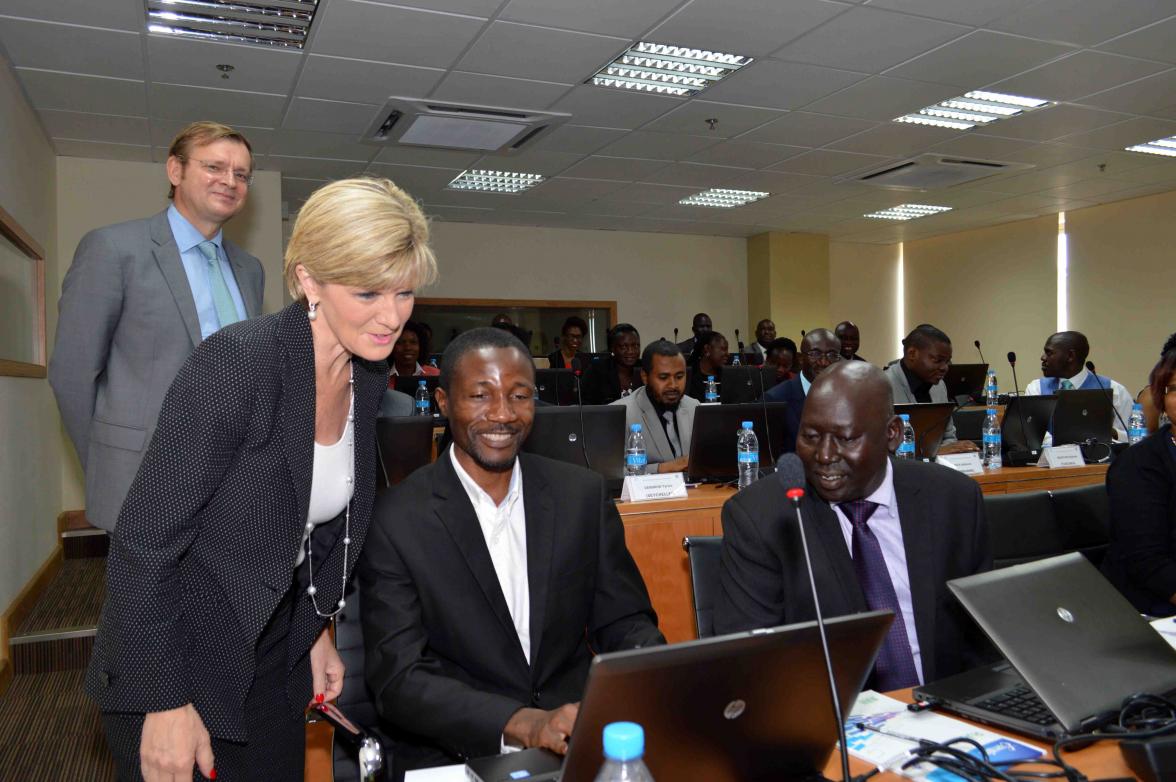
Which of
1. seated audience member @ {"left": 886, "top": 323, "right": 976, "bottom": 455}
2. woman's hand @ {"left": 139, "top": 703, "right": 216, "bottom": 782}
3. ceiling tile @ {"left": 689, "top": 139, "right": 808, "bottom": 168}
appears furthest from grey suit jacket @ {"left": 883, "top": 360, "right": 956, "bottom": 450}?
woman's hand @ {"left": 139, "top": 703, "right": 216, "bottom": 782}

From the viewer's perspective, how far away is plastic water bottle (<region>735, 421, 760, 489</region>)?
3674mm

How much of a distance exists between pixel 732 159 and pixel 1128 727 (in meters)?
6.42

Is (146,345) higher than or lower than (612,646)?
higher

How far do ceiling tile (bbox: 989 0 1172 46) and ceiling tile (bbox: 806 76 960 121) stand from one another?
0.82m

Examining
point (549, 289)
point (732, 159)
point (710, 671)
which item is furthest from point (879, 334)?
point (710, 671)

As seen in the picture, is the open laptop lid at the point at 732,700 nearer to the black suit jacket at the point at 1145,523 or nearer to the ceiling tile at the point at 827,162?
the black suit jacket at the point at 1145,523

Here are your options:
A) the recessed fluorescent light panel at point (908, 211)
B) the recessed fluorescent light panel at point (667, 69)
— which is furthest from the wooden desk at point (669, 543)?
the recessed fluorescent light panel at point (908, 211)

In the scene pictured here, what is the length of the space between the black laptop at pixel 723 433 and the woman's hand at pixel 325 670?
209cm

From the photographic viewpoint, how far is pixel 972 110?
6121 mm

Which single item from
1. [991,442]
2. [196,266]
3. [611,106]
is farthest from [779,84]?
[196,266]

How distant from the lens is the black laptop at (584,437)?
321cm

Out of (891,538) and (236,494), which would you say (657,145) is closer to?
(891,538)

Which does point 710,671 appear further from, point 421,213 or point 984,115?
point 984,115

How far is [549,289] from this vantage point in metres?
10.4
